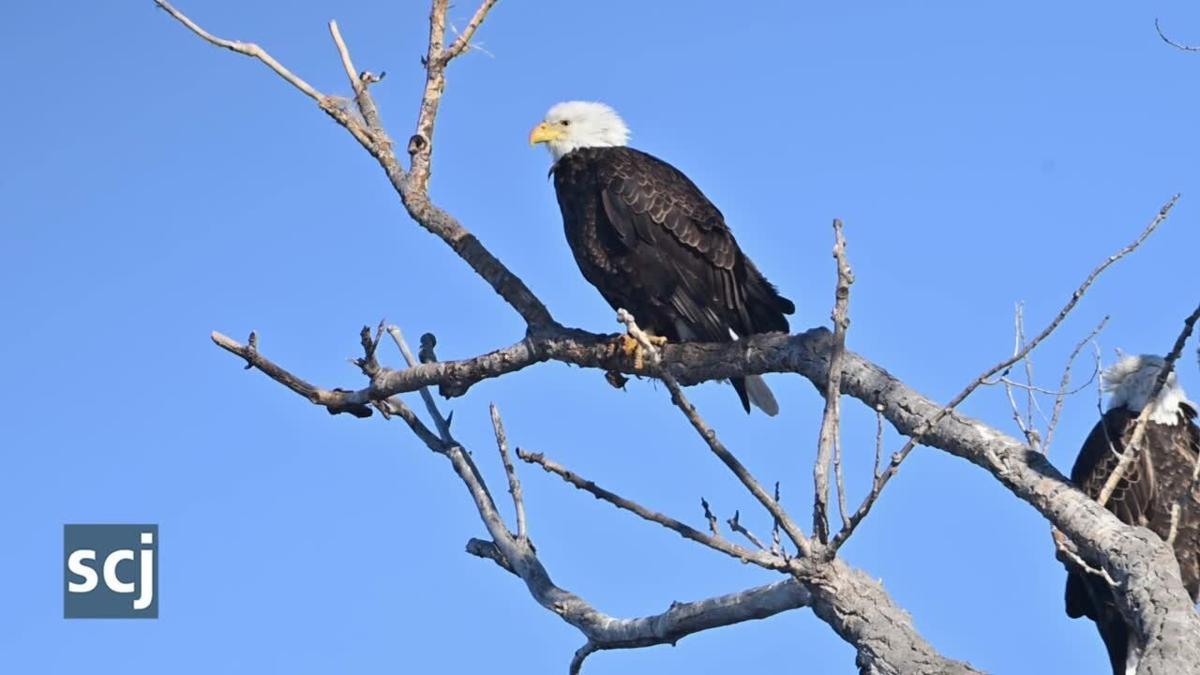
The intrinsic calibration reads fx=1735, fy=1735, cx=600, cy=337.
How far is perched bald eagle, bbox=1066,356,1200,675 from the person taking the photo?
243 inches

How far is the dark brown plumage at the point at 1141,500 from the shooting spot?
6.16 m

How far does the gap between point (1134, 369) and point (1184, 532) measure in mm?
836

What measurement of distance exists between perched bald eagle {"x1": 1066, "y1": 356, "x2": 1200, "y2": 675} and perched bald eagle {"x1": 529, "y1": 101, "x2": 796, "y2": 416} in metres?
1.23

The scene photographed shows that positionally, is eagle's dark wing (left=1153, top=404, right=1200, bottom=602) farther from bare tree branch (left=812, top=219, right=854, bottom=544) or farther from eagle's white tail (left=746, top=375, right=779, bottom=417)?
bare tree branch (left=812, top=219, right=854, bottom=544)

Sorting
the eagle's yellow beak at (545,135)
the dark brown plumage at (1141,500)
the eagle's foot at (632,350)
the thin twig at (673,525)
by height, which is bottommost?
the thin twig at (673,525)

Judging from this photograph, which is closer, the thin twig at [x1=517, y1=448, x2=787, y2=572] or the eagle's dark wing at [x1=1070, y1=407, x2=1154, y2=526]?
the thin twig at [x1=517, y1=448, x2=787, y2=572]

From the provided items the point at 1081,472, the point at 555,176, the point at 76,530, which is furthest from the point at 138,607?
the point at 1081,472

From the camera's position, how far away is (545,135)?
6.77m

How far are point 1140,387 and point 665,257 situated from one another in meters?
1.97

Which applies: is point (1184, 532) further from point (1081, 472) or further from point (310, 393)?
point (310, 393)

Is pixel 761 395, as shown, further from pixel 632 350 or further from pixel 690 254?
pixel 632 350

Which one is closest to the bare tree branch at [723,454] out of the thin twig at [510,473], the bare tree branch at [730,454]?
the bare tree branch at [730,454]

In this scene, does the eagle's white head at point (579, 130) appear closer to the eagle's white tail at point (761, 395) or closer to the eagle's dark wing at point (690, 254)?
the eagle's dark wing at point (690, 254)

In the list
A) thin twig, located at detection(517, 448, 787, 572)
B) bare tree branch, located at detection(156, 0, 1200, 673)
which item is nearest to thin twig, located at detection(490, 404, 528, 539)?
bare tree branch, located at detection(156, 0, 1200, 673)
